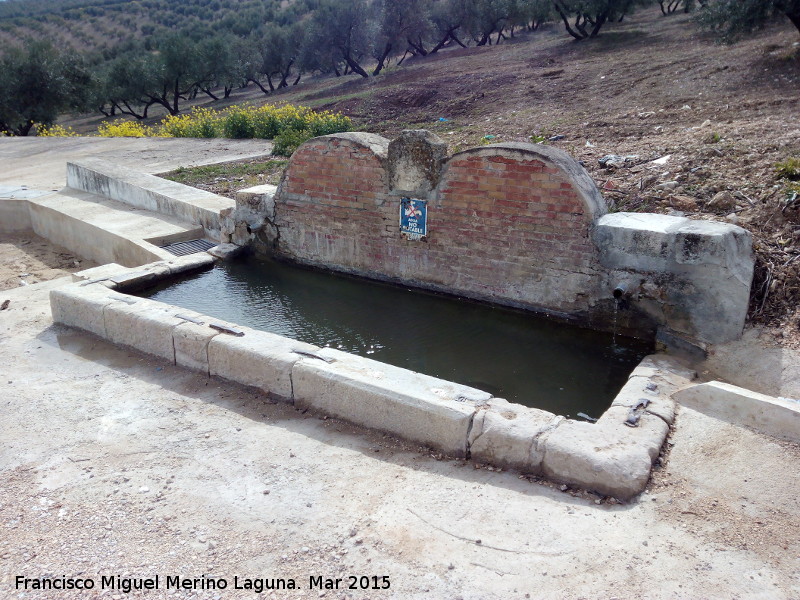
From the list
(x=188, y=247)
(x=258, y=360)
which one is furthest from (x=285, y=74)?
(x=258, y=360)

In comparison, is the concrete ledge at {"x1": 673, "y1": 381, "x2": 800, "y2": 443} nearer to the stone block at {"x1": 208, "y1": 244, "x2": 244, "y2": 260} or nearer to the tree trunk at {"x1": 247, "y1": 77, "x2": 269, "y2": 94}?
the stone block at {"x1": 208, "y1": 244, "x2": 244, "y2": 260}

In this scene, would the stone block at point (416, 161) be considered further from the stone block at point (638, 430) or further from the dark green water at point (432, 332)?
the stone block at point (638, 430)

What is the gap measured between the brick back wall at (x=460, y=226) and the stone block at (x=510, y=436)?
2.58 meters

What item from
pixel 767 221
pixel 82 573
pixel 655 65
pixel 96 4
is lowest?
pixel 82 573

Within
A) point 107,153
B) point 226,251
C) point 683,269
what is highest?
point 107,153

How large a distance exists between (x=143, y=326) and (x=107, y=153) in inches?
458

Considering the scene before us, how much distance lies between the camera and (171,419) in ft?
14.9

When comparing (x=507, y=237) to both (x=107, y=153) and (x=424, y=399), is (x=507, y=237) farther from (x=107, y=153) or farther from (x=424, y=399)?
(x=107, y=153)

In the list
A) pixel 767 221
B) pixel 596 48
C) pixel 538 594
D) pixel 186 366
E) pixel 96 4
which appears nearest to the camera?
pixel 538 594

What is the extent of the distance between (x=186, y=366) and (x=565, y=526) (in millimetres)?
3324

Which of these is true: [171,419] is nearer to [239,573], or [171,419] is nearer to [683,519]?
[239,573]

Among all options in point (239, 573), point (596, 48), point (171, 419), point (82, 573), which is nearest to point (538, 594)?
point (239, 573)

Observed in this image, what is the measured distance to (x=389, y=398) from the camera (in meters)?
4.17

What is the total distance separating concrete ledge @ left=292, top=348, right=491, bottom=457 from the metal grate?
458cm
